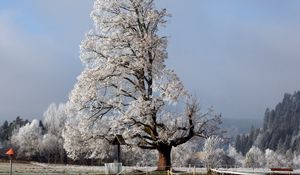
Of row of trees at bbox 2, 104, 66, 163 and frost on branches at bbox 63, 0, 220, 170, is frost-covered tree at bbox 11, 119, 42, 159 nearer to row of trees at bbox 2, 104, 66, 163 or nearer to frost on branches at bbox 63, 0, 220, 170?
row of trees at bbox 2, 104, 66, 163

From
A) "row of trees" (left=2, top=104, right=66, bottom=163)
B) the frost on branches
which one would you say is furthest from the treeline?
the frost on branches

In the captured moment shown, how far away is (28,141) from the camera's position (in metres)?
163

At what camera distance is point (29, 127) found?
17400 cm

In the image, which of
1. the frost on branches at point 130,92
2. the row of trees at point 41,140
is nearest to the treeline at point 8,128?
the row of trees at point 41,140

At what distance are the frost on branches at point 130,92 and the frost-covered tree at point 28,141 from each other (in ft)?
373

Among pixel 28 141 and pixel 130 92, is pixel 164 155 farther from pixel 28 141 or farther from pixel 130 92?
pixel 28 141

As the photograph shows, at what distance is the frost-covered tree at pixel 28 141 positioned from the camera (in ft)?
520

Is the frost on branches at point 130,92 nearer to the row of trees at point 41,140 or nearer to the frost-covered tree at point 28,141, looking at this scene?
the row of trees at point 41,140

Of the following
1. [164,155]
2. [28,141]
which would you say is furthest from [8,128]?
[164,155]

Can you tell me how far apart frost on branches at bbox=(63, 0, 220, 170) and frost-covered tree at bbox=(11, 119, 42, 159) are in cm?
11374

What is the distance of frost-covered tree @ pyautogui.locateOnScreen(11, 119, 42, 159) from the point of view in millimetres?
158375

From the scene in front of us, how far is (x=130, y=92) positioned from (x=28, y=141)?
124 metres

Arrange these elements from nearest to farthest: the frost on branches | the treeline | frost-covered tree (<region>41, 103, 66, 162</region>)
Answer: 1. the frost on branches
2. frost-covered tree (<region>41, 103, 66, 162</region>)
3. the treeline

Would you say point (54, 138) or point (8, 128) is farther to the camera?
point (8, 128)
